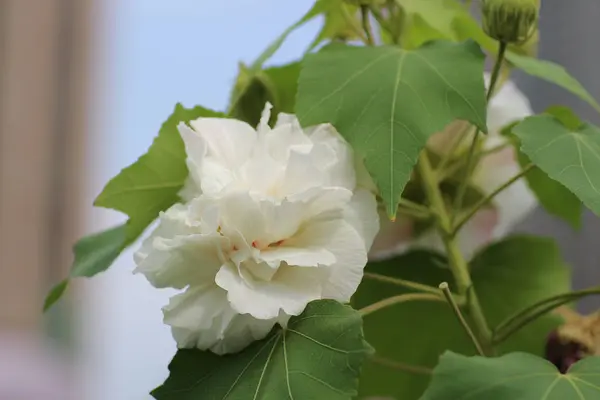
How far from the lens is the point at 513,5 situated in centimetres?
41

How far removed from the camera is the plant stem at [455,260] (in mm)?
443

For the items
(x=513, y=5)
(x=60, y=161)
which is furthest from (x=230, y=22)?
(x=513, y=5)

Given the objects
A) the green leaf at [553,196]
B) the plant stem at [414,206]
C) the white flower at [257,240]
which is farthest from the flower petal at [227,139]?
the green leaf at [553,196]

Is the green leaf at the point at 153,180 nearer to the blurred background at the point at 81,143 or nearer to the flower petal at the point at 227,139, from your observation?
the flower petal at the point at 227,139

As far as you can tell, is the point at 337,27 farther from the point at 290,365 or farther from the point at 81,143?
the point at 81,143

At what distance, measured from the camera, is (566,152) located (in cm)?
38

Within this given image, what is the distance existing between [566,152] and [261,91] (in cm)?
20

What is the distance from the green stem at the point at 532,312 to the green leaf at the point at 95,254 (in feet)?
0.71

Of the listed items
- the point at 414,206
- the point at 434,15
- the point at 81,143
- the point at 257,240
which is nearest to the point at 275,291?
the point at 257,240

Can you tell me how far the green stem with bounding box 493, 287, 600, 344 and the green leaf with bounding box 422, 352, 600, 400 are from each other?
59 millimetres

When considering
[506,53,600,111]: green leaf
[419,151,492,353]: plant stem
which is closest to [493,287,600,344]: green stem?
[419,151,492,353]: plant stem

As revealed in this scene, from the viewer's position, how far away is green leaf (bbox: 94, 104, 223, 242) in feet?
1.43

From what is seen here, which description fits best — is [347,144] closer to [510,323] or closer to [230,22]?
[510,323]

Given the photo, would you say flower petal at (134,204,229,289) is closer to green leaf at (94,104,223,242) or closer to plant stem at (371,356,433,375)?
green leaf at (94,104,223,242)
